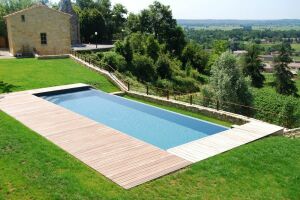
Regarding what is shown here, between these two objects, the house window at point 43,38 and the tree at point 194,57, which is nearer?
the house window at point 43,38

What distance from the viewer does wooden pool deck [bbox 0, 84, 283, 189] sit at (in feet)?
33.7

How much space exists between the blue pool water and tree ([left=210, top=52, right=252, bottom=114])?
750 cm

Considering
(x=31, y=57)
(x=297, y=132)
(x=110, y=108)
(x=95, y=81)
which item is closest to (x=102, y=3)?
(x=31, y=57)

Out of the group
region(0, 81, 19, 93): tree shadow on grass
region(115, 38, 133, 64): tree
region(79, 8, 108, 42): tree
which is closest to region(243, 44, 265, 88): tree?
region(79, 8, 108, 42): tree

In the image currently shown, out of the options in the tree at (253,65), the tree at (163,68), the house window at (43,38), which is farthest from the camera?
the tree at (253,65)

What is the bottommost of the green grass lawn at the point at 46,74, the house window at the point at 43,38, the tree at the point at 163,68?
the tree at the point at 163,68

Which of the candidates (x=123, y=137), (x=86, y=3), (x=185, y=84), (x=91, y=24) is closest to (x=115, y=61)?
(x=185, y=84)

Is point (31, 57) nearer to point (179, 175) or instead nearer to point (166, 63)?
point (166, 63)

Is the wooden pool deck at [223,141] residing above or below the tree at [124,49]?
below

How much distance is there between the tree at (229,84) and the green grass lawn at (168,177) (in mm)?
12541

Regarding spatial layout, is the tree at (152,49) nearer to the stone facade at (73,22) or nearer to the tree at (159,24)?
the tree at (159,24)

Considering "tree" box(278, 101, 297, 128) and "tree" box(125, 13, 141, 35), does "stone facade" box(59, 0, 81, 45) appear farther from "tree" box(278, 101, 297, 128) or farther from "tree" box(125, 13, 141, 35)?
"tree" box(278, 101, 297, 128)

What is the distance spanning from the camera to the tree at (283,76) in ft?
184

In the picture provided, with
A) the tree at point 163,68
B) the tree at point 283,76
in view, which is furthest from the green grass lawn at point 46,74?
the tree at point 283,76
